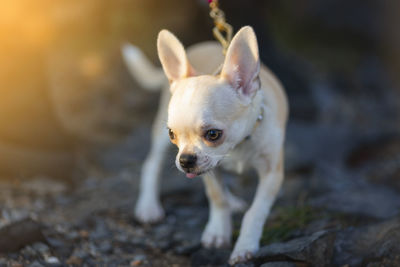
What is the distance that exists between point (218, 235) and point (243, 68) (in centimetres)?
124

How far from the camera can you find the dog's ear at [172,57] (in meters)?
3.18

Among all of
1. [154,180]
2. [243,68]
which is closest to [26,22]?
[154,180]

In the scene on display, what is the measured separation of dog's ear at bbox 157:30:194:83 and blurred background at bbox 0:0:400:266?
1321mm

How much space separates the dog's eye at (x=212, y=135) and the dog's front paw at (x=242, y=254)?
2.54 feet

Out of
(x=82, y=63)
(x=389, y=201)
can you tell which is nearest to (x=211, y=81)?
(x=389, y=201)

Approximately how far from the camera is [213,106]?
9.37ft

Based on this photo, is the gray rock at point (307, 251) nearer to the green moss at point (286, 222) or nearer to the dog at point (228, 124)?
the dog at point (228, 124)

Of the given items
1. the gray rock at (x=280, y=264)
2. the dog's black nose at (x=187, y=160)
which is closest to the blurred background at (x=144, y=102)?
the gray rock at (x=280, y=264)

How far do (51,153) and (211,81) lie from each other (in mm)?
3230

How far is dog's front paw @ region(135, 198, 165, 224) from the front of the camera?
4.24 meters

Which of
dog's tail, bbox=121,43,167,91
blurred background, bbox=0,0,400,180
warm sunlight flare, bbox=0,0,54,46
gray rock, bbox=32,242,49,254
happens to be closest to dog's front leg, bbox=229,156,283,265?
gray rock, bbox=32,242,49,254

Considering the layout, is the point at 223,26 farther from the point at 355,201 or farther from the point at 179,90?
the point at 355,201

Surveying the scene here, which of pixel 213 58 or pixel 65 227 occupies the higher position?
pixel 213 58

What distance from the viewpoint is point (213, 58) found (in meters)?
4.08
